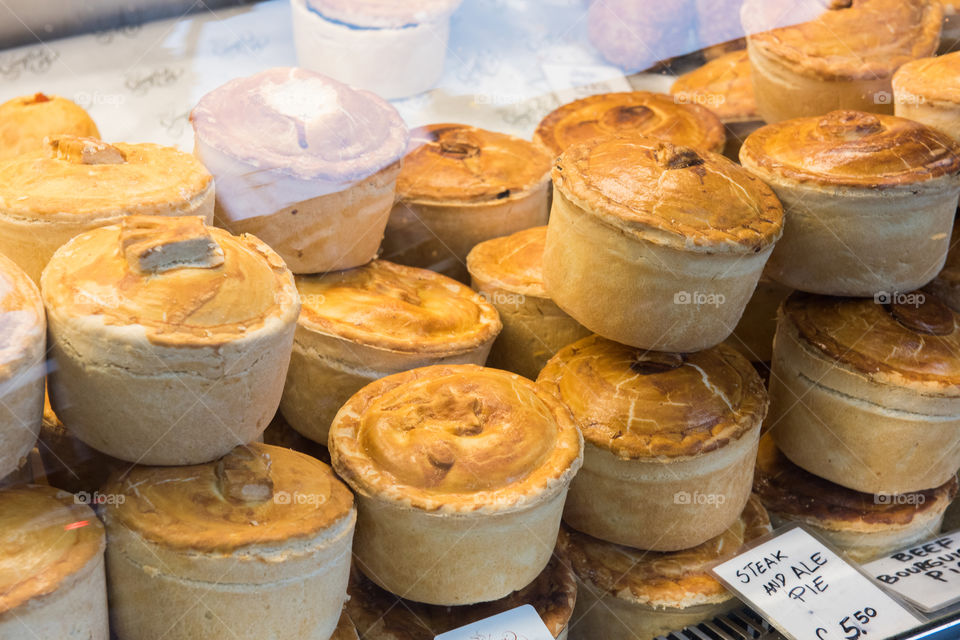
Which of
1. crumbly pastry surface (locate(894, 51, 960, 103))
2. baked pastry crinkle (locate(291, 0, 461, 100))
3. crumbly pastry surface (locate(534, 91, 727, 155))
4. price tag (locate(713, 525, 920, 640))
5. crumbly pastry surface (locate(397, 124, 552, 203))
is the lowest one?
price tag (locate(713, 525, 920, 640))

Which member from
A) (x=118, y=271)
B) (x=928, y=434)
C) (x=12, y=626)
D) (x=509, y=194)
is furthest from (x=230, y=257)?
(x=928, y=434)

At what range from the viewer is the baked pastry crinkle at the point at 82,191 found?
1.67 meters

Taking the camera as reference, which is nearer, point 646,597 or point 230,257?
point 230,257

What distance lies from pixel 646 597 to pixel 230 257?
124 centimetres

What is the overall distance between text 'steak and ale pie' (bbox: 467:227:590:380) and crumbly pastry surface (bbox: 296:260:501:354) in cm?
7

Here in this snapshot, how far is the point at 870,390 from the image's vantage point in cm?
227

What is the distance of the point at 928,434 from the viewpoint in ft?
7.61

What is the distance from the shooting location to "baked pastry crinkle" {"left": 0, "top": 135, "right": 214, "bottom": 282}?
167cm

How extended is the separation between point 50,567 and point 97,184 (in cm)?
74

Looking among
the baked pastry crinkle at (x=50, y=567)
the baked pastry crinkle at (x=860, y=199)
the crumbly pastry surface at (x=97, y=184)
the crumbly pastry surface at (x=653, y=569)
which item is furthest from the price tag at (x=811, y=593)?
the crumbly pastry surface at (x=97, y=184)

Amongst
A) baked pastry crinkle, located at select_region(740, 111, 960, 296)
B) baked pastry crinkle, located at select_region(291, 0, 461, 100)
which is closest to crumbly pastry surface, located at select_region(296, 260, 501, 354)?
baked pastry crinkle, located at select_region(291, 0, 461, 100)

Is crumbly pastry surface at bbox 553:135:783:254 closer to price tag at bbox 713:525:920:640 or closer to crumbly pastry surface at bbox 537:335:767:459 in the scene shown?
crumbly pastry surface at bbox 537:335:767:459

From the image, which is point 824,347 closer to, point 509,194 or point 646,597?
point 646,597

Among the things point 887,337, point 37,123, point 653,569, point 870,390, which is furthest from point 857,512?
point 37,123
